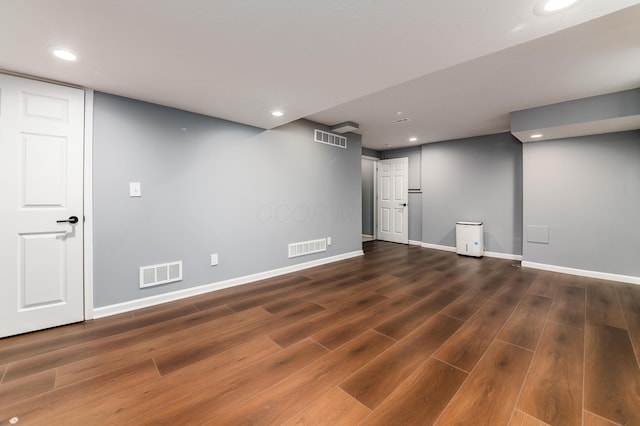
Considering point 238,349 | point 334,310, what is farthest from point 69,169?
point 334,310

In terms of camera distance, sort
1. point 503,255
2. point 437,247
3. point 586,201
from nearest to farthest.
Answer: point 586,201
point 503,255
point 437,247

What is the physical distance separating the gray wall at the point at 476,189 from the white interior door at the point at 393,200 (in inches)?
19.0

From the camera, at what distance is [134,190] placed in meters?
2.60

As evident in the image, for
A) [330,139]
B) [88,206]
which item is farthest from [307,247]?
[88,206]

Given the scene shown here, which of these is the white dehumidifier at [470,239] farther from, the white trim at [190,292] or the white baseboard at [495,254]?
the white trim at [190,292]

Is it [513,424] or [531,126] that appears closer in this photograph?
[513,424]

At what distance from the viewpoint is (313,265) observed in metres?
4.27

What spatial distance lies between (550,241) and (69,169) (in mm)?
6384

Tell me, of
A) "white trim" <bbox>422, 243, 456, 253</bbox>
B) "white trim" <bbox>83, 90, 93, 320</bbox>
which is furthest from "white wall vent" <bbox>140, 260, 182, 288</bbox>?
"white trim" <bbox>422, 243, 456, 253</bbox>

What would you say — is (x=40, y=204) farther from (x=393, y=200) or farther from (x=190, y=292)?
(x=393, y=200)

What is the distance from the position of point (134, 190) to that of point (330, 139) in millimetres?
3091

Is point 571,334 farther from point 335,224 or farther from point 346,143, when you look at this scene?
point 346,143

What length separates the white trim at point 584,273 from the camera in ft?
11.4

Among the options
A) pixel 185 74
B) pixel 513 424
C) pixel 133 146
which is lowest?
pixel 513 424
